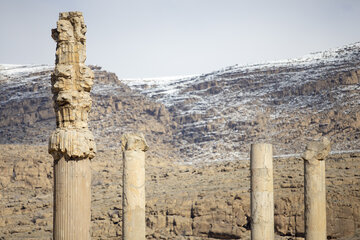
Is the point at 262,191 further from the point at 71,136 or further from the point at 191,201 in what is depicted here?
the point at 191,201

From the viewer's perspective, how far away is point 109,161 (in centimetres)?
5634

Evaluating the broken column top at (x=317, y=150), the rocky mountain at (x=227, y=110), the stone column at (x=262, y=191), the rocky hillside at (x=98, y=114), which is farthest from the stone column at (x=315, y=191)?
the rocky hillside at (x=98, y=114)

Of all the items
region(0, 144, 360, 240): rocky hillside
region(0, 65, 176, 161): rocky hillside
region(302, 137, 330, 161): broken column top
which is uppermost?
region(0, 65, 176, 161): rocky hillside

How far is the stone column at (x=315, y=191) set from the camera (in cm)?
2141

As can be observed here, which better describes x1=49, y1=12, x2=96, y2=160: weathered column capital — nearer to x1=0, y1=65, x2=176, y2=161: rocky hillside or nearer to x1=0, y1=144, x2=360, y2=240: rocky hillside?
x1=0, y1=144, x2=360, y2=240: rocky hillside

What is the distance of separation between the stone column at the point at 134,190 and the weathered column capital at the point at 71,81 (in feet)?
20.9

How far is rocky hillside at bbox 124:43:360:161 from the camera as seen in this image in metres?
67.1

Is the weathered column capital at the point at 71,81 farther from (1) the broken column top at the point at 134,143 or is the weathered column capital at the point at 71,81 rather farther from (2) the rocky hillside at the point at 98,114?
(2) the rocky hillside at the point at 98,114

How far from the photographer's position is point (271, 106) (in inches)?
3132

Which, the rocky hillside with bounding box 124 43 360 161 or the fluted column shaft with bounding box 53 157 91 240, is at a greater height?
the rocky hillside with bounding box 124 43 360 161

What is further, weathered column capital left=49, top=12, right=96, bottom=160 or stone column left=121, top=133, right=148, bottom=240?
stone column left=121, top=133, right=148, bottom=240

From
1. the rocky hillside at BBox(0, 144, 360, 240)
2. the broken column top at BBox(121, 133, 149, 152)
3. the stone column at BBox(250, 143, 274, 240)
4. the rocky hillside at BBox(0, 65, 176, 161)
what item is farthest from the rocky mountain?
the broken column top at BBox(121, 133, 149, 152)

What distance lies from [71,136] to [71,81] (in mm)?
1009

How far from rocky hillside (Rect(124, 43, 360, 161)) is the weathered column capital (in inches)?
1776
